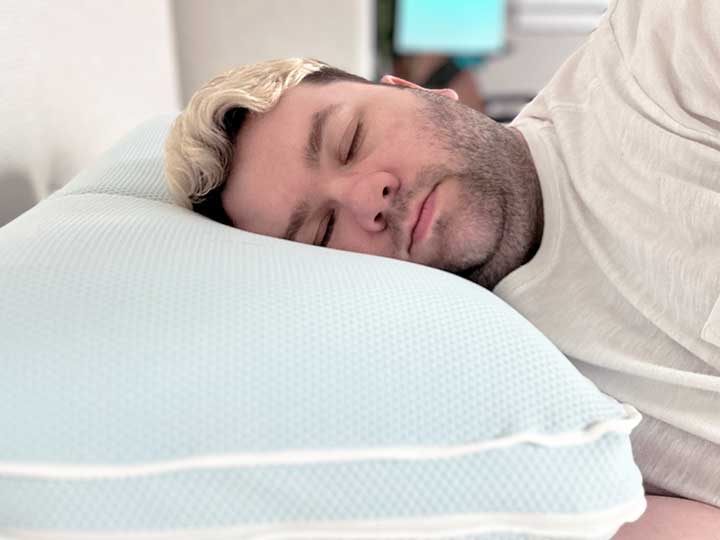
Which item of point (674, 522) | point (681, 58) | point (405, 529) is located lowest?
point (674, 522)

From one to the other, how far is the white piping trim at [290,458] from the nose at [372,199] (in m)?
0.46

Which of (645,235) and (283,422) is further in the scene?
(645,235)

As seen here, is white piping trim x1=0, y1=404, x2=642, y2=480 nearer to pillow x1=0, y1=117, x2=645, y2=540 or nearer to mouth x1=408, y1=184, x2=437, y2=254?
pillow x1=0, y1=117, x2=645, y2=540

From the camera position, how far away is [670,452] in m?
0.63

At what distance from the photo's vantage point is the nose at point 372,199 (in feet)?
2.83

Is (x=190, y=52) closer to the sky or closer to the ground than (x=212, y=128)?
closer to the ground

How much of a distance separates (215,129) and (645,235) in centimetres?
55

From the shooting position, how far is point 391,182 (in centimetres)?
88

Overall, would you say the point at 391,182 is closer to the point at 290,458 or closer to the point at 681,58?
the point at 681,58

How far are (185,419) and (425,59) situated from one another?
3101mm

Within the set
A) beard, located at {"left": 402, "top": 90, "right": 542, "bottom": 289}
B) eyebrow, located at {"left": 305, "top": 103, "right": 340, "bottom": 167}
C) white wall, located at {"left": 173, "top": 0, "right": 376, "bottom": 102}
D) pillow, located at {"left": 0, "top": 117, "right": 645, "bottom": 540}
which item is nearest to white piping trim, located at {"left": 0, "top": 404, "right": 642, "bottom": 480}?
pillow, located at {"left": 0, "top": 117, "right": 645, "bottom": 540}

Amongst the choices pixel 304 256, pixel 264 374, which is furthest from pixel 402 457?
pixel 304 256

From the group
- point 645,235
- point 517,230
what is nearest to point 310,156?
point 517,230

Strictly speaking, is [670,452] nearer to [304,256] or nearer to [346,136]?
[304,256]
